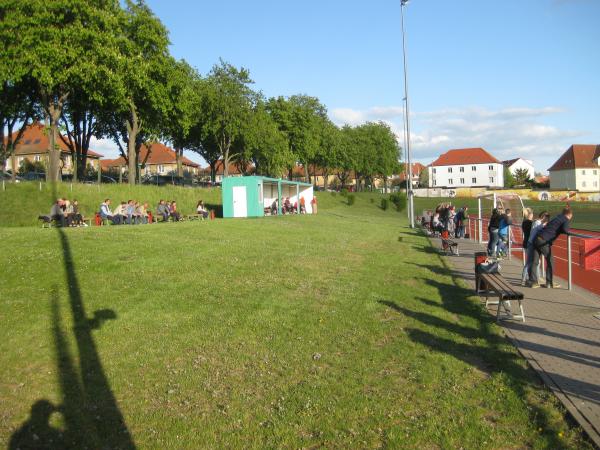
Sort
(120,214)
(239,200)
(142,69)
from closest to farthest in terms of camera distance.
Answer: (120,214) → (239,200) → (142,69)

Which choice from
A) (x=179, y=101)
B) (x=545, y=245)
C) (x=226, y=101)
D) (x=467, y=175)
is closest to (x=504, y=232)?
(x=545, y=245)

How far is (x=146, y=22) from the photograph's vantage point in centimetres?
3728

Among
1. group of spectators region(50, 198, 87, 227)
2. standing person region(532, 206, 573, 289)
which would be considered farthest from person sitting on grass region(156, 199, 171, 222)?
standing person region(532, 206, 573, 289)

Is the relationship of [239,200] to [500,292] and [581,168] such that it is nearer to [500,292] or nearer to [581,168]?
[500,292]

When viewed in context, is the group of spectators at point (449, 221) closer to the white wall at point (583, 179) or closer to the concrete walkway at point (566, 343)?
the concrete walkway at point (566, 343)

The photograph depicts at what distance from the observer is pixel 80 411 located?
510 centimetres

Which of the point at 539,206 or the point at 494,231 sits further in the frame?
the point at 539,206

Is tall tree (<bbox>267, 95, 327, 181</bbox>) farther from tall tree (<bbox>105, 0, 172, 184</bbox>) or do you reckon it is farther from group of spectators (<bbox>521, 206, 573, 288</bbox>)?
group of spectators (<bbox>521, 206, 573, 288</bbox>)

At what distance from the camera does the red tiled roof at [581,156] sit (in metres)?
106

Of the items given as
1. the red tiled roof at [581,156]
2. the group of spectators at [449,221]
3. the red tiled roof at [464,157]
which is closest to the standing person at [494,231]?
the group of spectators at [449,221]

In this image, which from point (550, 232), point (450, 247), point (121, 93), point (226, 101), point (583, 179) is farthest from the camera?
point (583, 179)

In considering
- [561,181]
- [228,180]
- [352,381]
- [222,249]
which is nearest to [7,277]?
[222,249]

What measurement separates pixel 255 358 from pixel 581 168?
11486cm

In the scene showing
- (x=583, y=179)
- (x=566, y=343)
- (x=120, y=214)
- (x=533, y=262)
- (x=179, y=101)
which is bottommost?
(x=566, y=343)
